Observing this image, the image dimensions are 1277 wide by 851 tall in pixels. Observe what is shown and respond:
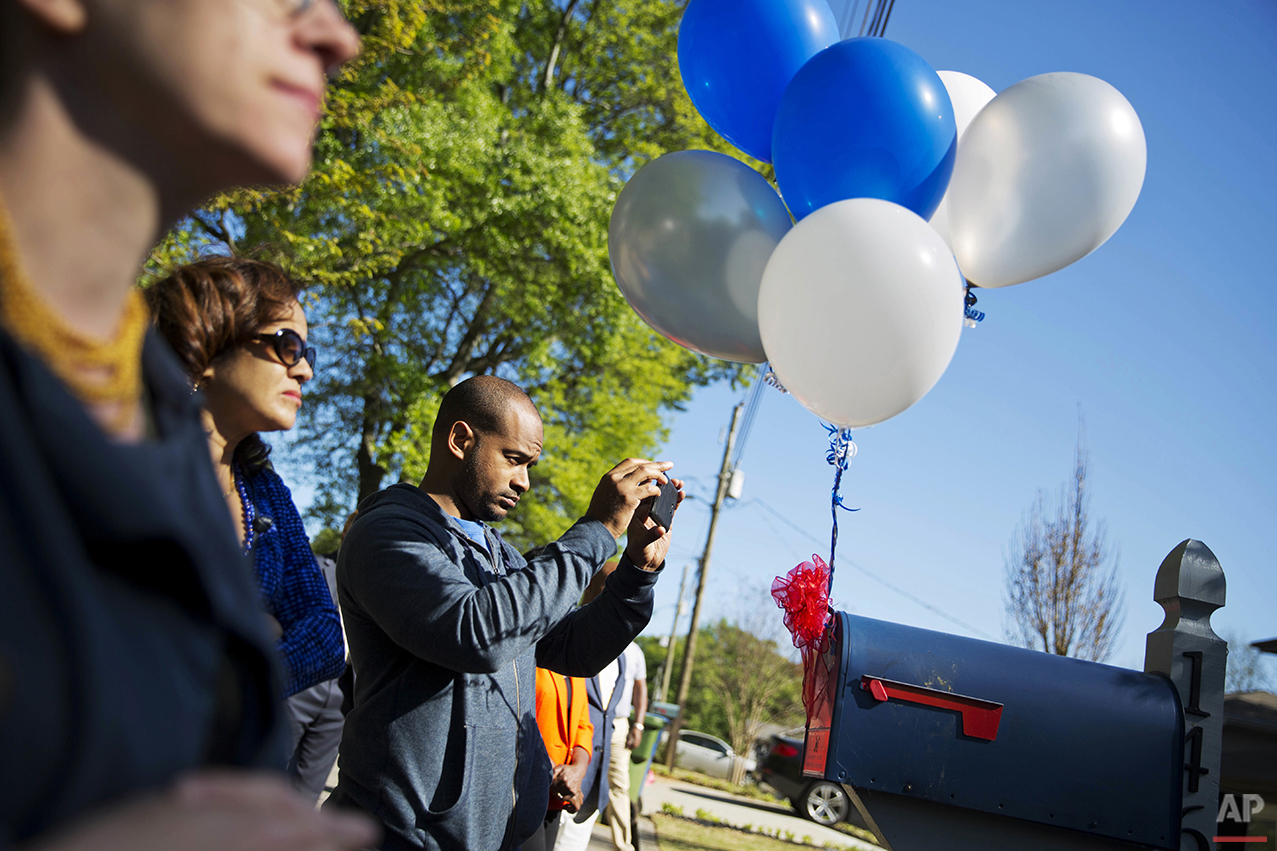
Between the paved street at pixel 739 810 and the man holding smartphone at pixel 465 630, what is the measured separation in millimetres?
8710

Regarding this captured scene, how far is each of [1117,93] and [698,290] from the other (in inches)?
62.8

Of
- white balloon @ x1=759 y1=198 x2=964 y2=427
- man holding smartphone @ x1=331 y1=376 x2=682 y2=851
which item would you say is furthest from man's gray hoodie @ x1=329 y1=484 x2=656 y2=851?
white balloon @ x1=759 y1=198 x2=964 y2=427

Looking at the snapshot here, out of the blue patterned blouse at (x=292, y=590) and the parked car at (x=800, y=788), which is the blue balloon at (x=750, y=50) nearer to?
the blue patterned blouse at (x=292, y=590)

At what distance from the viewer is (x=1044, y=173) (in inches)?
113

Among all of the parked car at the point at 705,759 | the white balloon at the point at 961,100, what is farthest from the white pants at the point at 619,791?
the parked car at the point at 705,759

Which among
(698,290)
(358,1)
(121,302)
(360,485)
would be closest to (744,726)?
(360,485)

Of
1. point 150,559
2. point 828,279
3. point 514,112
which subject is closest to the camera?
point 150,559

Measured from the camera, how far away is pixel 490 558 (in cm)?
230

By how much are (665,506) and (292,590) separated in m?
0.95

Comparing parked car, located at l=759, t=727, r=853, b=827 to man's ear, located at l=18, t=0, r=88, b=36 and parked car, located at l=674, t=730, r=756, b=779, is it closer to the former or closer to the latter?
parked car, located at l=674, t=730, r=756, b=779

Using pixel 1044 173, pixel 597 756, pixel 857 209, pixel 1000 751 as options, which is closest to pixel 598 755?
pixel 597 756

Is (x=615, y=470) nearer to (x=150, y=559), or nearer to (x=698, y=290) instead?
(x=698, y=290)

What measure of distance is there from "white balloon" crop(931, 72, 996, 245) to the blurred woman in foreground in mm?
2722

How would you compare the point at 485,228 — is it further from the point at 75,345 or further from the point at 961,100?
the point at 75,345
